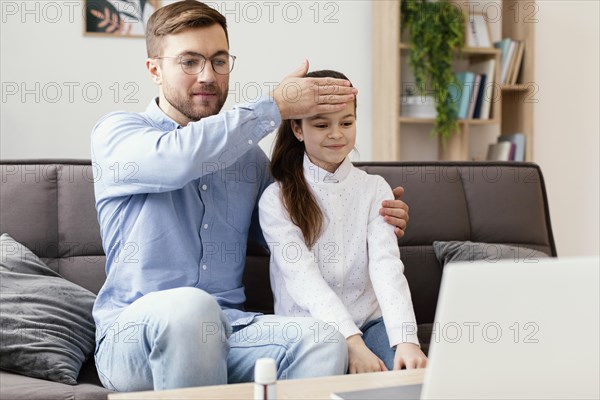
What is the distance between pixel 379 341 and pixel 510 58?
2490 mm

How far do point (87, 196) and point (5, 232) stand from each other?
23 cm

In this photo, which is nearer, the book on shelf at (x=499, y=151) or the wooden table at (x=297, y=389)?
the wooden table at (x=297, y=389)

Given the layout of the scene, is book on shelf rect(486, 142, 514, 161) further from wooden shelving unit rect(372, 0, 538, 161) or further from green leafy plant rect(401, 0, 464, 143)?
Result: green leafy plant rect(401, 0, 464, 143)

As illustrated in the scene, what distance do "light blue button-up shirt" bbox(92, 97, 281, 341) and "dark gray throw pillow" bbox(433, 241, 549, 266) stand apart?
24.1 inches

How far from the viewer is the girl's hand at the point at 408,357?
160 centimetres

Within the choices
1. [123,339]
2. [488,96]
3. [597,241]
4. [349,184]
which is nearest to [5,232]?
[123,339]

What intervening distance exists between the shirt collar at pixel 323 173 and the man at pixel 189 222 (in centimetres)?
13

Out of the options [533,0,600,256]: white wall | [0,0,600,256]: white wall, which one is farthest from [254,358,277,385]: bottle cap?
[533,0,600,256]: white wall

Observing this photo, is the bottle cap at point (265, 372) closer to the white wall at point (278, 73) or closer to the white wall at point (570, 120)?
the white wall at point (278, 73)

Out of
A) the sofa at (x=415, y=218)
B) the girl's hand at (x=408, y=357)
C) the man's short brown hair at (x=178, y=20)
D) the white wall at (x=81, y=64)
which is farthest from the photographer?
the white wall at (x=81, y=64)

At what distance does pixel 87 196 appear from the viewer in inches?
81.6

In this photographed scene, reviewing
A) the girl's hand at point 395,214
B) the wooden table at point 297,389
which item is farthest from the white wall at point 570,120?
the wooden table at point 297,389

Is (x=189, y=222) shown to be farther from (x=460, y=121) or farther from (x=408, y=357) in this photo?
(x=460, y=121)

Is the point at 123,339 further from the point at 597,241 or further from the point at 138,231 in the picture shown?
the point at 597,241
